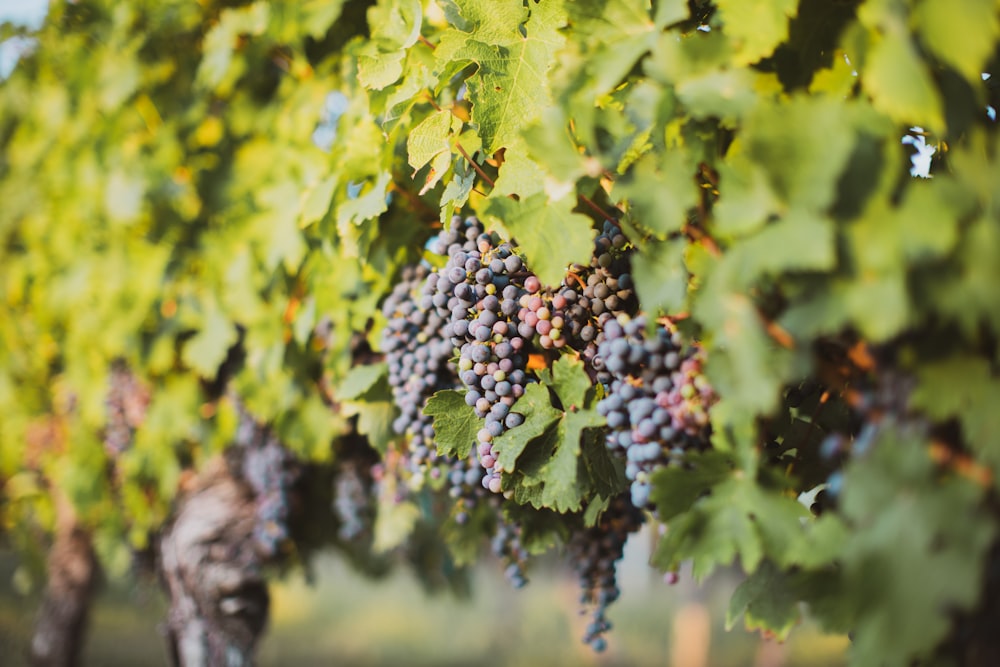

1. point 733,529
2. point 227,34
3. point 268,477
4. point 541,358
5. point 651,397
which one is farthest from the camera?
point 268,477

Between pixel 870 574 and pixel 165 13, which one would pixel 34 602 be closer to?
pixel 165 13

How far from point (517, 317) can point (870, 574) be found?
2.50 ft

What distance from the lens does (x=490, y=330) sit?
1.41 metres

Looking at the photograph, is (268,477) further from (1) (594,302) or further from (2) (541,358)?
(1) (594,302)

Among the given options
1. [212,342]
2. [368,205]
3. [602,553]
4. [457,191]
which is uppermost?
[457,191]

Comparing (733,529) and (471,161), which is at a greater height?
(471,161)

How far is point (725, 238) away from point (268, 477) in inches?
89.5

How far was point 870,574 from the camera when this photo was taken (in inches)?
35.1

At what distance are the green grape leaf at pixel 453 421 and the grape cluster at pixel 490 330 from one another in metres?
0.05

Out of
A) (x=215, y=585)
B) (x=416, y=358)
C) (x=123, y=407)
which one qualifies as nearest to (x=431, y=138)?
(x=416, y=358)

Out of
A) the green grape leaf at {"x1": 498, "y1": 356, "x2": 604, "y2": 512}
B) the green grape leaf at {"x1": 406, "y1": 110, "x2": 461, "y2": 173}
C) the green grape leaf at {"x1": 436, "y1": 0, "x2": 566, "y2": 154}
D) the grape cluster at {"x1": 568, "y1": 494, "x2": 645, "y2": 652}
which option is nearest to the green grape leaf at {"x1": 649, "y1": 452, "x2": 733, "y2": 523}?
the green grape leaf at {"x1": 498, "y1": 356, "x2": 604, "y2": 512}

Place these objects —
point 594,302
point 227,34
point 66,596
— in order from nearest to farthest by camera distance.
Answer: point 594,302 < point 227,34 < point 66,596

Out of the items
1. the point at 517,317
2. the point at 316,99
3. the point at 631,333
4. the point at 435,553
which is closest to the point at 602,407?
the point at 631,333

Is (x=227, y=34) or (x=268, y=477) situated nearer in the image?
(x=227, y=34)
